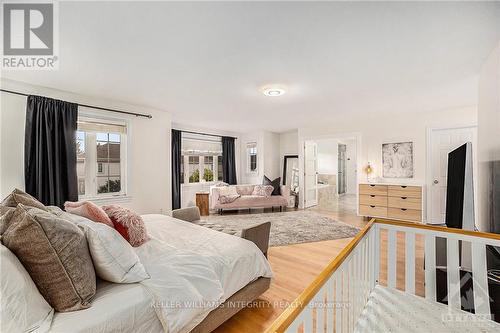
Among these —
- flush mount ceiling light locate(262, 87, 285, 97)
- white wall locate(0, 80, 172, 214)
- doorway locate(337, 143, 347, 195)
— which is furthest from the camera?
doorway locate(337, 143, 347, 195)

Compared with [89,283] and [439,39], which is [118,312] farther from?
[439,39]

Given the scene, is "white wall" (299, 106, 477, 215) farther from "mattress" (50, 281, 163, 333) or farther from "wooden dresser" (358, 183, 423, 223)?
"mattress" (50, 281, 163, 333)

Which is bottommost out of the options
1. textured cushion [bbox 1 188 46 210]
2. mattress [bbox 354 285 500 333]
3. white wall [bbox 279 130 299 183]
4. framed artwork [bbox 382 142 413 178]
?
mattress [bbox 354 285 500 333]

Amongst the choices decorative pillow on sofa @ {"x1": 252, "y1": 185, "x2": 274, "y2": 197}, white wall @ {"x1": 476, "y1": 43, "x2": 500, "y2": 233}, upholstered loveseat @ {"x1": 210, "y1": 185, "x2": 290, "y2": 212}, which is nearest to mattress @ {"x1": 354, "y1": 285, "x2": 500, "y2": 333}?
white wall @ {"x1": 476, "y1": 43, "x2": 500, "y2": 233}

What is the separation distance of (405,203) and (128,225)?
16.2 ft

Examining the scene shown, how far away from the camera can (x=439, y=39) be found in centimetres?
194

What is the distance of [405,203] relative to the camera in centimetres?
444

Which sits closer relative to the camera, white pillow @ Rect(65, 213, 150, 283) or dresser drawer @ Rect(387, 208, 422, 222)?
white pillow @ Rect(65, 213, 150, 283)

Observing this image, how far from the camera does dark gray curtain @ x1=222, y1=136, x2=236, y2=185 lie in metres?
6.77

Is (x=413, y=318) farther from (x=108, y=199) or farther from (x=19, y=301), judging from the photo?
(x=108, y=199)

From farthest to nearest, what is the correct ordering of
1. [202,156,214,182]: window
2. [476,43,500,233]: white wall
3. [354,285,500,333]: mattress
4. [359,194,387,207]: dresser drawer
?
[202,156,214,182]: window < [359,194,387,207]: dresser drawer < [476,43,500,233]: white wall < [354,285,500,333]: mattress

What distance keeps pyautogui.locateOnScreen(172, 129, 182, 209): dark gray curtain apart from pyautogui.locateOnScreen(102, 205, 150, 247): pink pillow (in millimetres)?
3553

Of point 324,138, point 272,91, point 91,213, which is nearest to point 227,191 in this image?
point 324,138

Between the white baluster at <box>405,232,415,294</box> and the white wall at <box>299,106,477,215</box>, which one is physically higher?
the white wall at <box>299,106,477,215</box>
